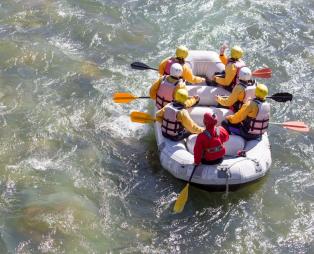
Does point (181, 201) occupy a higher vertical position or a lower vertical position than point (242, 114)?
lower

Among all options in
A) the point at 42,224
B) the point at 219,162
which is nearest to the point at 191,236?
the point at 219,162

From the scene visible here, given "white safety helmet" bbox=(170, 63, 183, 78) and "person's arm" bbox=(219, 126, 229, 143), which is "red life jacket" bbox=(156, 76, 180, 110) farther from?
"person's arm" bbox=(219, 126, 229, 143)

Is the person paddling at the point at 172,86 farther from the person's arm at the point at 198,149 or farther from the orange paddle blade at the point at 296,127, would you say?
the orange paddle blade at the point at 296,127

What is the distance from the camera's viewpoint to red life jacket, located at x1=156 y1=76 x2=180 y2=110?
8.84 meters

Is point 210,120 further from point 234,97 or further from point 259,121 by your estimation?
point 234,97

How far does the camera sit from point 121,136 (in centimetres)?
952

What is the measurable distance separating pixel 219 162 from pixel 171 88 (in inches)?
64.9

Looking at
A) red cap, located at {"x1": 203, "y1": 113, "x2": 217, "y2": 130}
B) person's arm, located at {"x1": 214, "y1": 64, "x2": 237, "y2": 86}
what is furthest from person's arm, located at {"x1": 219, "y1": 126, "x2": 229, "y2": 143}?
person's arm, located at {"x1": 214, "y1": 64, "x2": 237, "y2": 86}

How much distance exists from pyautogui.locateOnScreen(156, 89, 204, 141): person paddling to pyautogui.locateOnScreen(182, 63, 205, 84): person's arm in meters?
1.19

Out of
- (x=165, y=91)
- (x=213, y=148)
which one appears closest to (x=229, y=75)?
(x=165, y=91)

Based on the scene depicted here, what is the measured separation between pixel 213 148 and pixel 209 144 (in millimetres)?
101

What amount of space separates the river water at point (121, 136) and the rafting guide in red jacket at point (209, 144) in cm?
74

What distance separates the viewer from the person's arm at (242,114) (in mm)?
8383

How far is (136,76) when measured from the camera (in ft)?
37.3
